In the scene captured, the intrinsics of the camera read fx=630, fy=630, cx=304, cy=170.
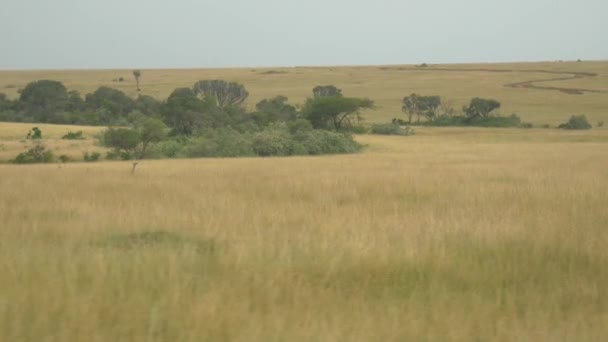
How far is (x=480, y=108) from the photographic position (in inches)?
2714

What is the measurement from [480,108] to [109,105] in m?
40.3

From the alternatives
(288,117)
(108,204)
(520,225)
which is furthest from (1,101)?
(520,225)

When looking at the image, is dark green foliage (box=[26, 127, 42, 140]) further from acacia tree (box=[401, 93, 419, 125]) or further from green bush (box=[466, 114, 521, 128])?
green bush (box=[466, 114, 521, 128])

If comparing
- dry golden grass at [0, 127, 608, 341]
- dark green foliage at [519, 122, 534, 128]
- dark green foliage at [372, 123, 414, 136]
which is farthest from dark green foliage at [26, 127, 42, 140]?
dark green foliage at [519, 122, 534, 128]

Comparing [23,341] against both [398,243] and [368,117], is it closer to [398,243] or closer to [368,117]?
[398,243]

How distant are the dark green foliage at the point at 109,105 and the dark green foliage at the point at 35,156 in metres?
29.3

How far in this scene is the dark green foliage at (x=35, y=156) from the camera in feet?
104

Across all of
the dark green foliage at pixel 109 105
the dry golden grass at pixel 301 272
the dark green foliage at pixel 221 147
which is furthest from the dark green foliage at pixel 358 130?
the dry golden grass at pixel 301 272

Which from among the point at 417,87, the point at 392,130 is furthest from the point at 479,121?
the point at 417,87

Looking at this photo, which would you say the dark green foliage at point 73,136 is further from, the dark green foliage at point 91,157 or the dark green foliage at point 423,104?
the dark green foliage at point 423,104

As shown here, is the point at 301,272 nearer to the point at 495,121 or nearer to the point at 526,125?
the point at 526,125

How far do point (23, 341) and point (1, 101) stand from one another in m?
79.6

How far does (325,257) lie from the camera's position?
5195 millimetres

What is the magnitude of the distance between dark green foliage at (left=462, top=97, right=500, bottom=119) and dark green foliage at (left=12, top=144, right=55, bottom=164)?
4869 cm
